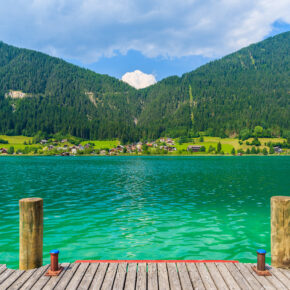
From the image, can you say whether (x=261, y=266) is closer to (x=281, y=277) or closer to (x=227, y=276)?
(x=281, y=277)

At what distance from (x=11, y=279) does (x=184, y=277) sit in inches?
257

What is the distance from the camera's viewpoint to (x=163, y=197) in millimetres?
40125

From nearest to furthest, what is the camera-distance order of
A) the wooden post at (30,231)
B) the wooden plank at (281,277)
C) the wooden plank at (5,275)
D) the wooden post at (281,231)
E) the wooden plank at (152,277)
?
the wooden plank at (152,277) → the wooden plank at (281,277) → the wooden plank at (5,275) → the wooden post at (30,231) → the wooden post at (281,231)

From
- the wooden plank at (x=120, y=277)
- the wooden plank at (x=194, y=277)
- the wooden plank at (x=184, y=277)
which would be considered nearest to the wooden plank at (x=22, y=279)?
the wooden plank at (x=120, y=277)

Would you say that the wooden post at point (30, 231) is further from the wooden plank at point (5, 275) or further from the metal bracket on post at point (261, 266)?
the metal bracket on post at point (261, 266)

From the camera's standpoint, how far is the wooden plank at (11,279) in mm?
9367

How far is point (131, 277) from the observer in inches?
400

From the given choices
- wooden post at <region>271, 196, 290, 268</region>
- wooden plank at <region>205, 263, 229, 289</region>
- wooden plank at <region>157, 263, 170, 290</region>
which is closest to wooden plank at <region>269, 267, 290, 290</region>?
wooden post at <region>271, 196, 290, 268</region>

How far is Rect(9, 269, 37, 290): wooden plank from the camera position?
9.37 m

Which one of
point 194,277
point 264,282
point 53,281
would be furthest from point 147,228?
point 264,282

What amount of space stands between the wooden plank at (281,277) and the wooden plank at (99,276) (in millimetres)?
6694

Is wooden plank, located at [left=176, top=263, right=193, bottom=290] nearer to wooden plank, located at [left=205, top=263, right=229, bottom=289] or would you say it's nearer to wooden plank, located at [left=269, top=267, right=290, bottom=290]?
wooden plank, located at [left=205, top=263, right=229, bottom=289]

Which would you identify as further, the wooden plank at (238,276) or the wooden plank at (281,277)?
the wooden plank at (281,277)

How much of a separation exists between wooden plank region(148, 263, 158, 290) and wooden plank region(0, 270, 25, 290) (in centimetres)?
504
